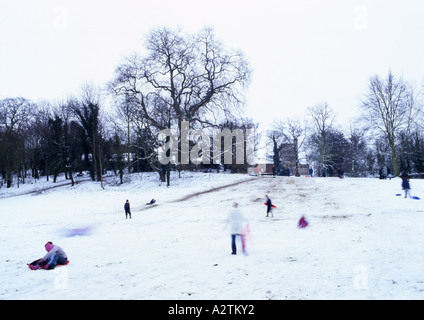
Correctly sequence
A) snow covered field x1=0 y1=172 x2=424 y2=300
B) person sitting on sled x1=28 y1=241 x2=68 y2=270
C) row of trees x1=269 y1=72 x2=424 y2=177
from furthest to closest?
row of trees x1=269 y1=72 x2=424 y2=177 → person sitting on sled x1=28 y1=241 x2=68 y2=270 → snow covered field x1=0 y1=172 x2=424 y2=300

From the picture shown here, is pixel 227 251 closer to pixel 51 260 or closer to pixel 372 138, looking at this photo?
pixel 51 260

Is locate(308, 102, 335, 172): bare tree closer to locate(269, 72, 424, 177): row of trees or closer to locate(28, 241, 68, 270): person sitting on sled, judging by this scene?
locate(269, 72, 424, 177): row of trees

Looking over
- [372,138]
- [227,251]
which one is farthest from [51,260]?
[372,138]

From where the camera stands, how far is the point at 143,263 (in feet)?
34.8

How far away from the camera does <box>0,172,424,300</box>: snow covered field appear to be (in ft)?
25.4

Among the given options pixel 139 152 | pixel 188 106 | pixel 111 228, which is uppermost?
pixel 188 106

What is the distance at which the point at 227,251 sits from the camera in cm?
1166

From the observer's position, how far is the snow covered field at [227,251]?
7730mm

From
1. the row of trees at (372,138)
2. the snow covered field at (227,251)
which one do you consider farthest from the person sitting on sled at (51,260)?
the row of trees at (372,138)

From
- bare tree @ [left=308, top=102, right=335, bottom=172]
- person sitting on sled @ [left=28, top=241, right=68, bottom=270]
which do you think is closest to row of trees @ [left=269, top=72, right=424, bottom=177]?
bare tree @ [left=308, top=102, right=335, bottom=172]
